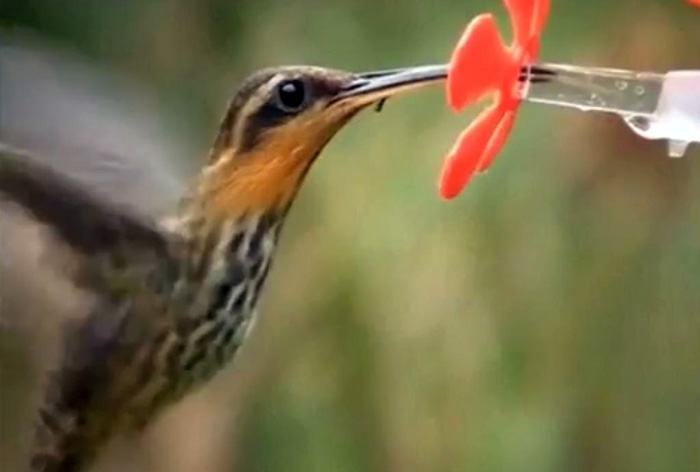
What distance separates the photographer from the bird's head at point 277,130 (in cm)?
83

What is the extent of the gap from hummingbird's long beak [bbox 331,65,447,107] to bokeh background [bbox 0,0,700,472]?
418mm

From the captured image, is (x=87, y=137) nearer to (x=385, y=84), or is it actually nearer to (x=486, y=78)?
(x=385, y=84)

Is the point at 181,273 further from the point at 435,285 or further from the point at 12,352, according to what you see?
the point at 435,285

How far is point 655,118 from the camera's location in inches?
22.7

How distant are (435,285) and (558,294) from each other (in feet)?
0.36

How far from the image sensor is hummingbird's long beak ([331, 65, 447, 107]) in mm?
718

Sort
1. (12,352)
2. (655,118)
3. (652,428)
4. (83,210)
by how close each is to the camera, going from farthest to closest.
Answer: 1. (652,428)
2. (12,352)
3. (83,210)
4. (655,118)

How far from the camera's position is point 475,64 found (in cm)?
56

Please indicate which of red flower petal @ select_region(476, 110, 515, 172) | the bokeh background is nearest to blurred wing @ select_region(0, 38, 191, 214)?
the bokeh background

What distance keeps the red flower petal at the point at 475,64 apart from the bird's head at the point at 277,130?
0.61 feet

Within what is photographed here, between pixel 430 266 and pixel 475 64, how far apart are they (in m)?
0.78

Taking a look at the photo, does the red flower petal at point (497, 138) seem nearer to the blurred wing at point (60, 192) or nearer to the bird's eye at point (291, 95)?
the bird's eye at point (291, 95)

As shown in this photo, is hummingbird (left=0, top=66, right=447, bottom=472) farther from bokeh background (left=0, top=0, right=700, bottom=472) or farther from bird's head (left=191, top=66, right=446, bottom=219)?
bokeh background (left=0, top=0, right=700, bottom=472)

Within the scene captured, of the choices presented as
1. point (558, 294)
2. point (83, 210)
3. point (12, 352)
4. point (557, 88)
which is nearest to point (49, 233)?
point (83, 210)
